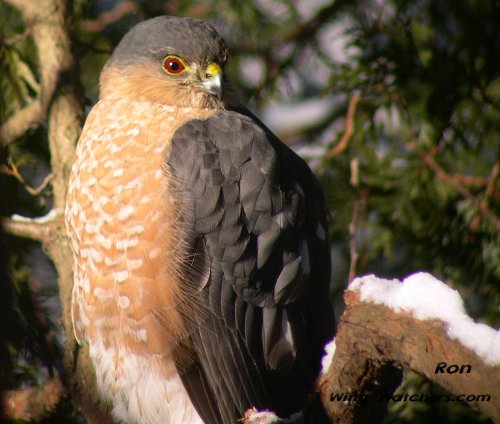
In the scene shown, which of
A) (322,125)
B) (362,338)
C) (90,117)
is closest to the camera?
(362,338)

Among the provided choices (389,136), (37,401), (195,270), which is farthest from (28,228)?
(389,136)

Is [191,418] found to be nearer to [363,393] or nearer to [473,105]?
[363,393]

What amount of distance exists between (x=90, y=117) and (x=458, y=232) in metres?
2.16

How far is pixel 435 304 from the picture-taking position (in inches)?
103

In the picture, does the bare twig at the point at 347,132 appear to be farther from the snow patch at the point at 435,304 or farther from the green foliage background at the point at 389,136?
the snow patch at the point at 435,304

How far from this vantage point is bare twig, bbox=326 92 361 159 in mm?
4727

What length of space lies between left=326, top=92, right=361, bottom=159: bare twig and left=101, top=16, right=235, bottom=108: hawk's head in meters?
0.85

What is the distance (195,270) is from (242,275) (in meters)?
0.21

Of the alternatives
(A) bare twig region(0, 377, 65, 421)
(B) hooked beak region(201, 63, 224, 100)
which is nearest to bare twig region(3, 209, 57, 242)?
(A) bare twig region(0, 377, 65, 421)

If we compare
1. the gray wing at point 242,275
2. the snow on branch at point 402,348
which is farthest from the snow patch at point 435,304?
the gray wing at point 242,275

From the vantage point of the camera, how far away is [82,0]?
4.85 m

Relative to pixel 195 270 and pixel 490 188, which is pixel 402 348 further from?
pixel 490 188


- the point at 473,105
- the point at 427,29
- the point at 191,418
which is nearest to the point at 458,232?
the point at 473,105

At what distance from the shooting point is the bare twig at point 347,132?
473cm
